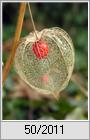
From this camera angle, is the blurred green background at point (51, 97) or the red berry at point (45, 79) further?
the blurred green background at point (51, 97)

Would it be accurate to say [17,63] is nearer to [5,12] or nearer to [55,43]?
[55,43]

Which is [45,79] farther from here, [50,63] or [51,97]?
[51,97]

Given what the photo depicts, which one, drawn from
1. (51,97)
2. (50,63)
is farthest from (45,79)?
(51,97)

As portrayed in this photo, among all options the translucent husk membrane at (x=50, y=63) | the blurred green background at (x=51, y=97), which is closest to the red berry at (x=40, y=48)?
the translucent husk membrane at (x=50, y=63)

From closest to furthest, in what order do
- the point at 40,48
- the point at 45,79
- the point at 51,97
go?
1. the point at 40,48
2. the point at 45,79
3. the point at 51,97

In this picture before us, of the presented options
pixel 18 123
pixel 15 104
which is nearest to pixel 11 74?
pixel 15 104

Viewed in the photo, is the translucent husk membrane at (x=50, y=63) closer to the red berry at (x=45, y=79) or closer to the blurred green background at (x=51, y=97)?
the red berry at (x=45, y=79)

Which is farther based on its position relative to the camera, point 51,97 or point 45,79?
point 51,97
